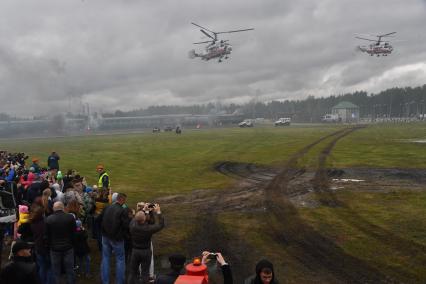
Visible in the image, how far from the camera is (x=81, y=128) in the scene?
116125 millimetres

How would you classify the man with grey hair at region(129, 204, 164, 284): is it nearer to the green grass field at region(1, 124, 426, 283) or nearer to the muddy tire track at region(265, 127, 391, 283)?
the green grass field at region(1, 124, 426, 283)

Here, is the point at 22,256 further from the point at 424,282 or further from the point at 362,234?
the point at 362,234

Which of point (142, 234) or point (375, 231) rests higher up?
point (142, 234)

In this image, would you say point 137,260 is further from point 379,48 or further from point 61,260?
point 379,48

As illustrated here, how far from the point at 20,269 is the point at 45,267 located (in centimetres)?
301

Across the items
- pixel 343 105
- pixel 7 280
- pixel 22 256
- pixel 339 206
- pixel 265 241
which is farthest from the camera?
pixel 343 105

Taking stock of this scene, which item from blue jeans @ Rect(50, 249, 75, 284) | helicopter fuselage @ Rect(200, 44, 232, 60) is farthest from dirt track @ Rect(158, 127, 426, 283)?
helicopter fuselage @ Rect(200, 44, 232, 60)

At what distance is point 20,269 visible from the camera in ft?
17.5

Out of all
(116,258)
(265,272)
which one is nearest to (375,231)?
(116,258)

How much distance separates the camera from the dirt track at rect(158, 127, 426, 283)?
9.56 m

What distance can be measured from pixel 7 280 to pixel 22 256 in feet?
1.48

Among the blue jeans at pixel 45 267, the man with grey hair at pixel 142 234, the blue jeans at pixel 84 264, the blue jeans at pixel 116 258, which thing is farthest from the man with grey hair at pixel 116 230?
the blue jeans at pixel 84 264

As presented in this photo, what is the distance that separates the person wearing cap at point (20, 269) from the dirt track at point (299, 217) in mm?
4949

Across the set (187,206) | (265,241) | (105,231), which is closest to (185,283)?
(105,231)
